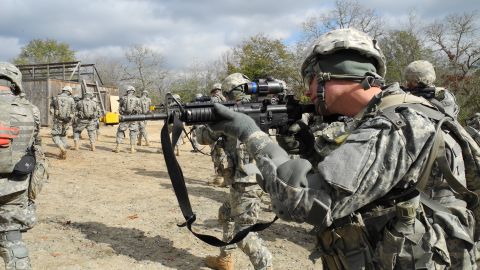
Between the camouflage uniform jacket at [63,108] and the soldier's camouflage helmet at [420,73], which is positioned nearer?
the soldier's camouflage helmet at [420,73]

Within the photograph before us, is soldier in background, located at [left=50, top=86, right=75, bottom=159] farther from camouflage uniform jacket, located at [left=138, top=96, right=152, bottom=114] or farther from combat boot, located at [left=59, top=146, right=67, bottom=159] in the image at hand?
camouflage uniform jacket, located at [left=138, top=96, right=152, bottom=114]

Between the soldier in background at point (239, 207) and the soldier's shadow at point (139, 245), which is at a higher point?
the soldier in background at point (239, 207)

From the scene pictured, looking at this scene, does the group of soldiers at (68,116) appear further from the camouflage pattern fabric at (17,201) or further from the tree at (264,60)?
the tree at (264,60)

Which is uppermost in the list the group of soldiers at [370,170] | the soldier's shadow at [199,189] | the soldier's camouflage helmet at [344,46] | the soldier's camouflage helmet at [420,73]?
the soldier's camouflage helmet at [420,73]

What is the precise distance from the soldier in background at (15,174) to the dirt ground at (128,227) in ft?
2.97

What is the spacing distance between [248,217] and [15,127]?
8.20 feet

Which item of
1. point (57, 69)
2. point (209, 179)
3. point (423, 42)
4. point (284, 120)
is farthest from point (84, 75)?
point (284, 120)

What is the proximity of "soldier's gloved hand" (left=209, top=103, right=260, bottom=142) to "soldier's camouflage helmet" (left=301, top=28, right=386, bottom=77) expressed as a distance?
1.42 ft

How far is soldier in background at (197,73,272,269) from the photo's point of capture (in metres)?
4.35

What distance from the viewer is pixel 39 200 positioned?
7602 millimetres

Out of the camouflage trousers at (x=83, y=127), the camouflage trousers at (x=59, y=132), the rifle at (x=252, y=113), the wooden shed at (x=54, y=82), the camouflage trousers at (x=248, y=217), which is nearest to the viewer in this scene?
the rifle at (x=252, y=113)

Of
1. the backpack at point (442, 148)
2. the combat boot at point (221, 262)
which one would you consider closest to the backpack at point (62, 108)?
the combat boot at point (221, 262)

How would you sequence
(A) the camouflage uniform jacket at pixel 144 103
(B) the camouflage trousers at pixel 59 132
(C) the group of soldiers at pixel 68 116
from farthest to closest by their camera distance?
(A) the camouflage uniform jacket at pixel 144 103, (C) the group of soldiers at pixel 68 116, (B) the camouflage trousers at pixel 59 132

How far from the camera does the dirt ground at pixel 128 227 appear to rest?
514 cm
